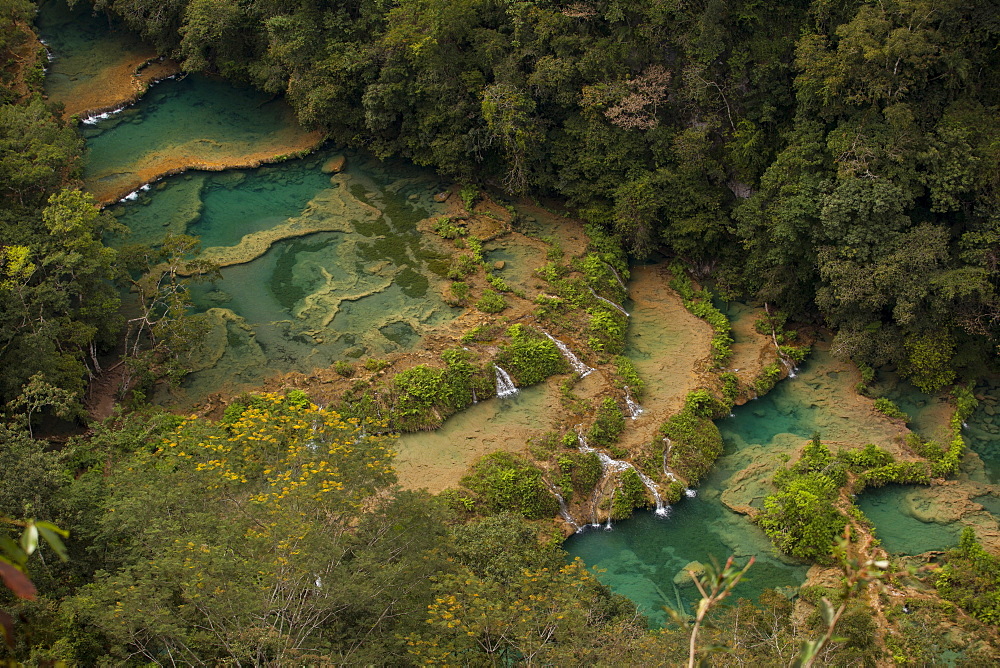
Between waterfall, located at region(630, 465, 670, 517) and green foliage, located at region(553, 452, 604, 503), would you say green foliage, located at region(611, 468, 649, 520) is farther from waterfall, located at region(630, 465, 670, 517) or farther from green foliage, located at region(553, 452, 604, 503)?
green foliage, located at region(553, 452, 604, 503)

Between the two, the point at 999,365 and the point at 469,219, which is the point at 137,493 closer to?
the point at 469,219

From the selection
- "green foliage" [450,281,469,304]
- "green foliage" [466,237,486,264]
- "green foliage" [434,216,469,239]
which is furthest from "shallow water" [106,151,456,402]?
"green foliage" [466,237,486,264]

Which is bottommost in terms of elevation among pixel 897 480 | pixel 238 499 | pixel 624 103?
pixel 897 480

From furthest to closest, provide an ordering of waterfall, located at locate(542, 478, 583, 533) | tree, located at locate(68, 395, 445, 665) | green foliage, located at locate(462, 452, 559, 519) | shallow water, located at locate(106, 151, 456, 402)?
shallow water, located at locate(106, 151, 456, 402)
waterfall, located at locate(542, 478, 583, 533)
green foliage, located at locate(462, 452, 559, 519)
tree, located at locate(68, 395, 445, 665)

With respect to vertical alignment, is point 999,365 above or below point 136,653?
below

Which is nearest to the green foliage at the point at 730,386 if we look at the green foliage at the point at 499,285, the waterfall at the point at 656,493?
the waterfall at the point at 656,493

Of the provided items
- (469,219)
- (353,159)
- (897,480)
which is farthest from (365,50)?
(897,480)

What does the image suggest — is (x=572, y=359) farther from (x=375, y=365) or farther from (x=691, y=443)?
(x=375, y=365)
